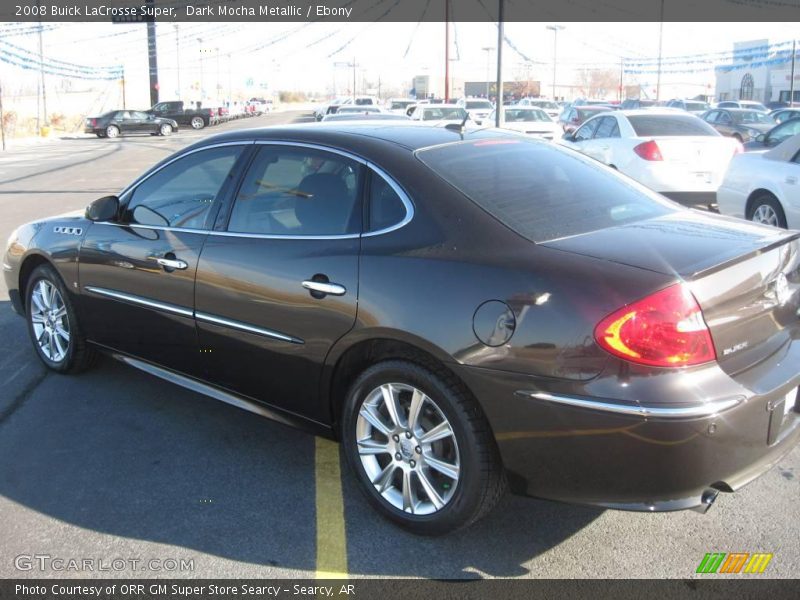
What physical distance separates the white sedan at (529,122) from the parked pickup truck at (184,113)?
3196 cm

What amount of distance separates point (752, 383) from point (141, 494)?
2679mm

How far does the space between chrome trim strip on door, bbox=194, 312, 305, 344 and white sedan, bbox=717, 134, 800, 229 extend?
6454 millimetres

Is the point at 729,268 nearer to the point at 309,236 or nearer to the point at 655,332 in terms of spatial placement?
the point at 655,332

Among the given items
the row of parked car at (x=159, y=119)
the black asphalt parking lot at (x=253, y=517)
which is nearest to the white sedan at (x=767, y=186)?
the black asphalt parking lot at (x=253, y=517)

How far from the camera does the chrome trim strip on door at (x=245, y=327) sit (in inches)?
139

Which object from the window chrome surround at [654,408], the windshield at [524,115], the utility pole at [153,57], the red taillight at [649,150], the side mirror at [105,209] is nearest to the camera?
the window chrome surround at [654,408]

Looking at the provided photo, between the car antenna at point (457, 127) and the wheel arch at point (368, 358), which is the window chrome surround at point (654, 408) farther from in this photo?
the car antenna at point (457, 127)

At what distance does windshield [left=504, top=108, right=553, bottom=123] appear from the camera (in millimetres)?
22484

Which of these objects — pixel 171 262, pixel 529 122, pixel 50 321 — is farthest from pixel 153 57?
pixel 171 262

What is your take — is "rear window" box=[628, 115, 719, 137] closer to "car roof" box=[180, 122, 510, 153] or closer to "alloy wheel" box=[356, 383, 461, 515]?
"car roof" box=[180, 122, 510, 153]

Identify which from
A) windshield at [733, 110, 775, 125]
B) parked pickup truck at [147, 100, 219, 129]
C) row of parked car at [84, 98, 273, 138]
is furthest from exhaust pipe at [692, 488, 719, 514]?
parked pickup truck at [147, 100, 219, 129]

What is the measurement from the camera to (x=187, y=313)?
4.04 m

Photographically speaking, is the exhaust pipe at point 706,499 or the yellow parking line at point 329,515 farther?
the yellow parking line at point 329,515

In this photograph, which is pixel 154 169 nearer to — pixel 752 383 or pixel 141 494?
pixel 141 494
